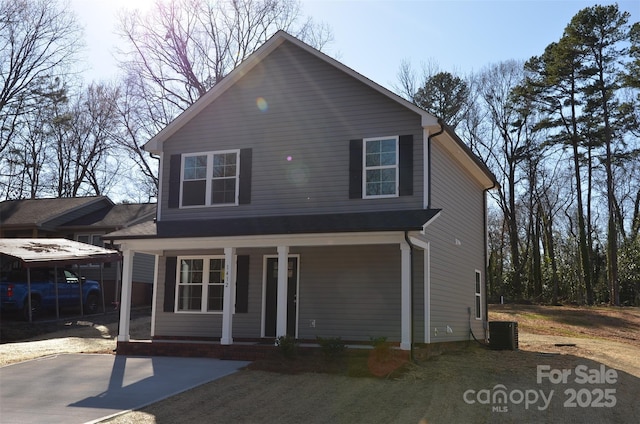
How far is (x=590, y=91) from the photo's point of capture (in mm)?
31000

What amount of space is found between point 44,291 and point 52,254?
1.61m

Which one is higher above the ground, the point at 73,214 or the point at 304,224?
the point at 73,214

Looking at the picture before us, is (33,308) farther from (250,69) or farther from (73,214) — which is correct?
(250,69)

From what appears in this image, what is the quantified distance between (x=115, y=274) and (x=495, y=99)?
23785 millimetres

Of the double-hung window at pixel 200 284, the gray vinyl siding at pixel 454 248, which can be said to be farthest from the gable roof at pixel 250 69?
the double-hung window at pixel 200 284

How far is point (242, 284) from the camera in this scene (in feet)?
47.7

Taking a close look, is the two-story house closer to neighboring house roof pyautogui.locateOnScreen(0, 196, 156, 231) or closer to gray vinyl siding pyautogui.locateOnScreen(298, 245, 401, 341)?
gray vinyl siding pyautogui.locateOnScreen(298, 245, 401, 341)

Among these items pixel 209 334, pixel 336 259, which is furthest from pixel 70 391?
pixel 336 259

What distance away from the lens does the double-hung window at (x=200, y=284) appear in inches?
585

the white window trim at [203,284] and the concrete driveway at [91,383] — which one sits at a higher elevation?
the white window trim at [203,284]

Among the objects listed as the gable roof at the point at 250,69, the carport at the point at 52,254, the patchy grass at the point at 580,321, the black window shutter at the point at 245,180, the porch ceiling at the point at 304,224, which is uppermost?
the gable roof at the point at 250,69

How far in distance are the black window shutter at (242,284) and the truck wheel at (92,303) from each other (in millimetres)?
11059

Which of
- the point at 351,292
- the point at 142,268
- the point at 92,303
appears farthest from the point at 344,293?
the point at 142,268

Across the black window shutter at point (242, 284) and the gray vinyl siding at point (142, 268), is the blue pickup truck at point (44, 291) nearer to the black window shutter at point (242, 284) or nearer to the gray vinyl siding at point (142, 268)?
the gray vinyl siding at point (142, 268)
